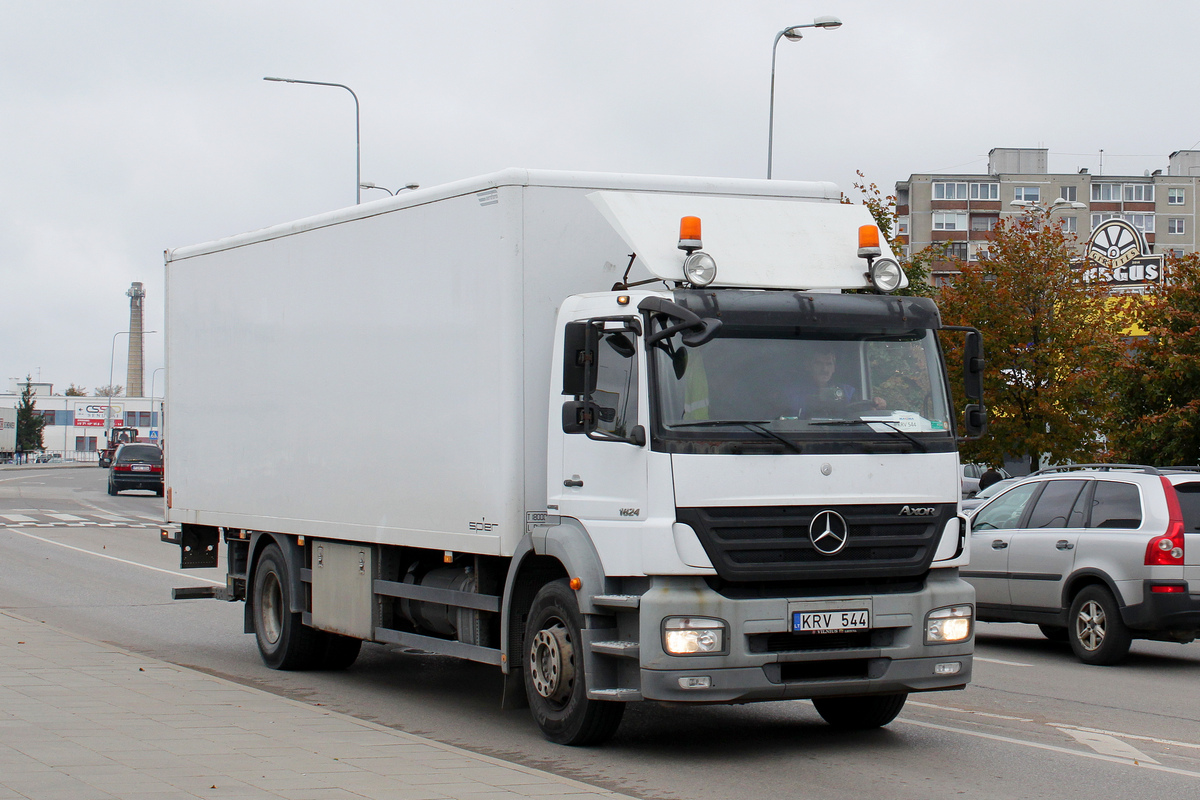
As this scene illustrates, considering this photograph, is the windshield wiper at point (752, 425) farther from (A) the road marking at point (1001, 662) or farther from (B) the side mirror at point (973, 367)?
(A) the road marking at point (1001, 662)

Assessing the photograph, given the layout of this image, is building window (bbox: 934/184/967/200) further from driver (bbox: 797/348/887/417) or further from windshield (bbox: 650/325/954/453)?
driver (bbox: 797/348/887/417)

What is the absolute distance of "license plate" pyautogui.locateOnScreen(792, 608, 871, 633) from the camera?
746cm

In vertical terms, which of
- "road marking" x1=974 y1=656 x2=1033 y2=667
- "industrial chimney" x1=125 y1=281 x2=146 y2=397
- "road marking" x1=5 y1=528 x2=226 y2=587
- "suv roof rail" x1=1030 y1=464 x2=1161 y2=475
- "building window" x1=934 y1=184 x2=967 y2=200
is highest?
"building window" x1=934 y1=184 x2=967 y2=200

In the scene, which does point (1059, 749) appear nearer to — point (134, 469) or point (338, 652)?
point (338, 652)

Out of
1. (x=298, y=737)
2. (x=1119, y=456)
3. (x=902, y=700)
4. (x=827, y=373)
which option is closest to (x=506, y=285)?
(x=827, y=373)

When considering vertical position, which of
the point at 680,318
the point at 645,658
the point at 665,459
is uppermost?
the point at 680,318

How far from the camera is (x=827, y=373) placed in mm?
7688

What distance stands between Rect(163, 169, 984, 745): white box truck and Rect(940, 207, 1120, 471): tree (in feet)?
64.0

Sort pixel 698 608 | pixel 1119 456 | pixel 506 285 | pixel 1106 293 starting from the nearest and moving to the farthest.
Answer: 1. pixel 698 608
2. pixel 506 285
3. pixel 1119 456
4. pixel 1106 293

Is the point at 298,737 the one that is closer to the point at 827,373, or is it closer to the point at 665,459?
the point at 665,459

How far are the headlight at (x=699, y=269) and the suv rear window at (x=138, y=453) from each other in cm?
4242

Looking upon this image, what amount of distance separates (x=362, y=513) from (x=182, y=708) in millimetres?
1809

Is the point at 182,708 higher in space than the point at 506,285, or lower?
lower

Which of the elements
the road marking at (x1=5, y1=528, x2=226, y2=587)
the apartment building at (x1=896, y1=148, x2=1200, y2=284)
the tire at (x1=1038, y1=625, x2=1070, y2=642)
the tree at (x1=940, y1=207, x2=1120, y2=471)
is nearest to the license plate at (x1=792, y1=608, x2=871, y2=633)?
the tire at (x1=1038, y1=625, x2=1070, y2=642)
